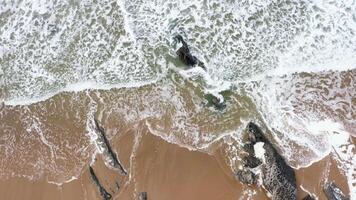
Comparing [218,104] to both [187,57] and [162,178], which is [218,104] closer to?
[187,57]

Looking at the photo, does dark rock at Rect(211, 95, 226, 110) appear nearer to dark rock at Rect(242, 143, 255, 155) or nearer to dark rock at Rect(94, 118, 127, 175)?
dark rock at Rect(242, 143, 255, 155)

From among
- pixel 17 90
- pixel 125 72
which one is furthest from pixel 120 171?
pixel 17 90

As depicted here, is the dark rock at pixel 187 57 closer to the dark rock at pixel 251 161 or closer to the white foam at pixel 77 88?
the white foam at pixel 77 88

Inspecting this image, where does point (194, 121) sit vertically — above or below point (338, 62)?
below

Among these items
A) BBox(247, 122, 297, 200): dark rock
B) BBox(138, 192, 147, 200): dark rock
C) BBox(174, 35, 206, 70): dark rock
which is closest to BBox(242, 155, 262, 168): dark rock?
BBox(247, 122, 297, 200): dark rock

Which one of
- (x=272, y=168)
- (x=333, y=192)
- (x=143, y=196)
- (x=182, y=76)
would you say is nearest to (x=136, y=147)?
(x=143, y=196)

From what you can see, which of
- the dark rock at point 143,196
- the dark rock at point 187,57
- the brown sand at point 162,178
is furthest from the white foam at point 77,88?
the dark rock at point 143,196

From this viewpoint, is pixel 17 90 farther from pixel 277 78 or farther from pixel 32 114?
pixel 277 78
